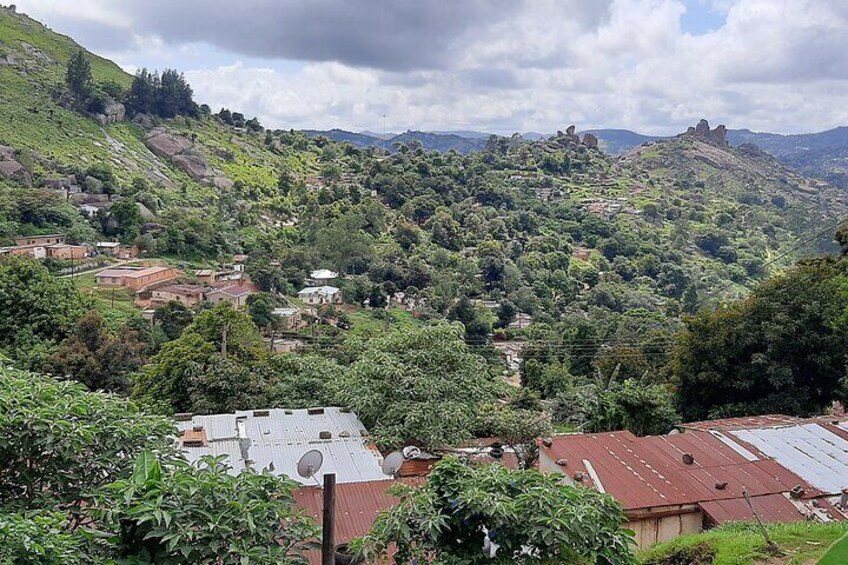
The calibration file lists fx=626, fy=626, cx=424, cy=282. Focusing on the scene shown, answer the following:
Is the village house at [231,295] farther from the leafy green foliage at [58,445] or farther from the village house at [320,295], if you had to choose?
the leafy green foliage at [58,445]

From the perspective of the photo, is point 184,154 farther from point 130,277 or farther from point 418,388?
point 418,388

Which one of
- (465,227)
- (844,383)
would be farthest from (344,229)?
(844,383)

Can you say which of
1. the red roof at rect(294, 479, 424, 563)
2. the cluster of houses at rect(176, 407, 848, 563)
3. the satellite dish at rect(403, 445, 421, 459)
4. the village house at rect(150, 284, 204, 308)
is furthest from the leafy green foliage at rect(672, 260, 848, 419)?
the village house at rect(150, 284, 204, 308)

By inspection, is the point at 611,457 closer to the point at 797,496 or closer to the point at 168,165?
the point at 797,496

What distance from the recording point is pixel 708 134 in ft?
339

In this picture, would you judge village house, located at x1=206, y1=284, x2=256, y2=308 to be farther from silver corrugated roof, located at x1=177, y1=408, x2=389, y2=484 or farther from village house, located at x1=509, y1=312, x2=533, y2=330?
silver corrugated roof, located at x1=177, y1=408, x2=389, y2=484

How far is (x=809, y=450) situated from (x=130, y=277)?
25311mm

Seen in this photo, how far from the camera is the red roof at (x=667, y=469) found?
21.8 ft

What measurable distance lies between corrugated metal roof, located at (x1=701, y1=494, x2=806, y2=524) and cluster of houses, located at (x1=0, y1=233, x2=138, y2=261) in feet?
88.6

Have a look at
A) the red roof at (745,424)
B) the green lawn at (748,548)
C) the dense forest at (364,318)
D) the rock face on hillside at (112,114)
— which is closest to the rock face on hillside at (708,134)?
the dense forest at (364,318)

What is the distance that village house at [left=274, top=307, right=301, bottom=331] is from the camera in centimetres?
2670

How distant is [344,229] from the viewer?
1412 inches

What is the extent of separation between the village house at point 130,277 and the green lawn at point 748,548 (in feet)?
83.6

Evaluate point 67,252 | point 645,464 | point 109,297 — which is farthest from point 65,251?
point 645,464
